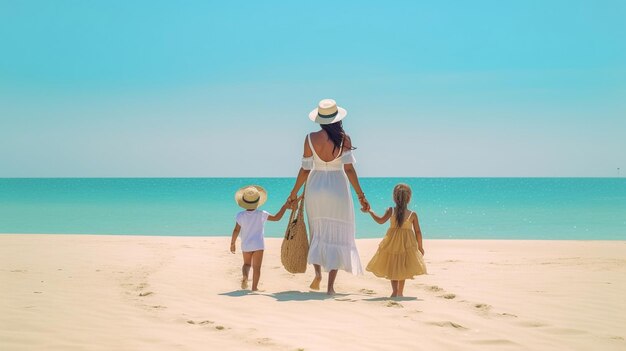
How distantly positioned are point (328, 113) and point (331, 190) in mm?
861

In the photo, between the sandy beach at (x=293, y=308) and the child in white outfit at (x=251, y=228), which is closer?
the sandy beach at (x=293, y=308)

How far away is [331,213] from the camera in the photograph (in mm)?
7082

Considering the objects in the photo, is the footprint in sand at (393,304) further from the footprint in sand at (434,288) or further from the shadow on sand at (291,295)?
the footprint in sand at (434,288)

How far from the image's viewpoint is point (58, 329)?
4.99 m

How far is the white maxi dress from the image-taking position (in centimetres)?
704

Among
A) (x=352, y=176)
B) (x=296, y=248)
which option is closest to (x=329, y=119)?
(x=352, y=176)

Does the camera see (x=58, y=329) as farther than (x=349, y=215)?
No

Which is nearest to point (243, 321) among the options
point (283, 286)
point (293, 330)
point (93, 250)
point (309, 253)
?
point (293, 330)

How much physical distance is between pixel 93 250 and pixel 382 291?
589 centimetres

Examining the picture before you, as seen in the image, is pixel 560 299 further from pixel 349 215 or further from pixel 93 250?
pixel 93 250

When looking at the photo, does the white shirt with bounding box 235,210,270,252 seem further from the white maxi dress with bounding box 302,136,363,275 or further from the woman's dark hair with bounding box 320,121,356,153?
the woman's dark hair with bounding box 320,121,356,153

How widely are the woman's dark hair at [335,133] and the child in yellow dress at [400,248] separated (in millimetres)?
809

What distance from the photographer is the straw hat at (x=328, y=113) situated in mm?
6988

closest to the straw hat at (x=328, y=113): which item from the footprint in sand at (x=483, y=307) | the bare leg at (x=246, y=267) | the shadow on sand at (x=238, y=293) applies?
the bare leg at (x=246, y=267)
